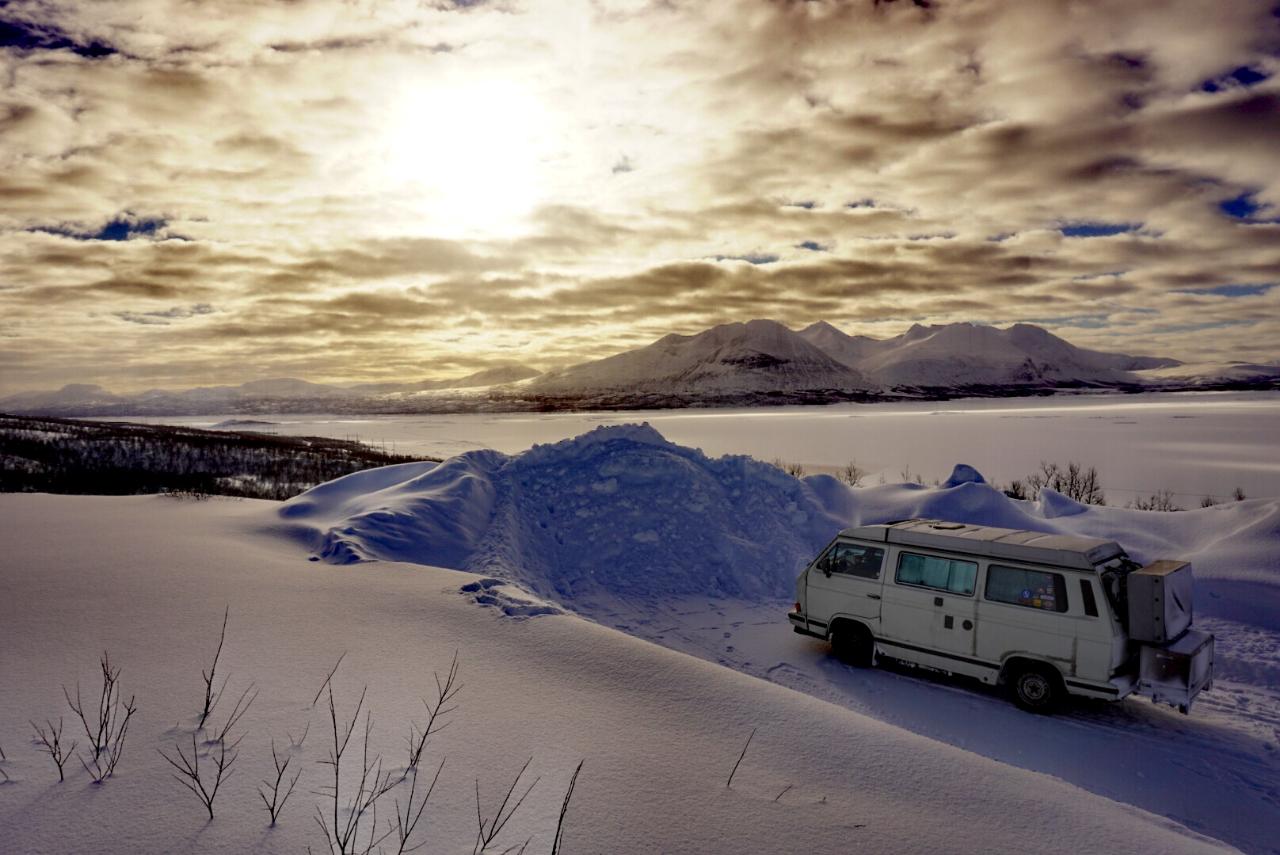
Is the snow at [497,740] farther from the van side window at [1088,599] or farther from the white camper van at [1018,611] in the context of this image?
the van side window at [1088,599]

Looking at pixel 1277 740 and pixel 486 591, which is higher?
pixel 486 591

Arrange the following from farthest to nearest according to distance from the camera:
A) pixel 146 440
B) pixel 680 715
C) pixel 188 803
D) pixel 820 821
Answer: pixel 146 440
pixel 680 715
pixel 820 821
pixel 188 803

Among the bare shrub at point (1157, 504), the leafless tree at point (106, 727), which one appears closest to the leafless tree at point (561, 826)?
the leafless tree at point (106, 727)

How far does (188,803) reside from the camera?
3.92 m

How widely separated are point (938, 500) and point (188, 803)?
60.5ft

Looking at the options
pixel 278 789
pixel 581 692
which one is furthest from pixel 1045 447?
pixel 278 789

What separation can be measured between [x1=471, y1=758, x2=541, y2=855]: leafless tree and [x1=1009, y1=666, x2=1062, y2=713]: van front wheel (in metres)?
7.87

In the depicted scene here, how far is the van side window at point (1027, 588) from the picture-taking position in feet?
28.7

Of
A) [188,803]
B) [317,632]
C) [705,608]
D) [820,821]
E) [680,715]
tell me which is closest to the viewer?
[188,803]

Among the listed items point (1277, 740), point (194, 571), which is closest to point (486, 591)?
point (194, 571)

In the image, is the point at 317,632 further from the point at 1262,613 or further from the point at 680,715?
the point at 1262,613

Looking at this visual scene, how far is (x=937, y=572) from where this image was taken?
9914 millimetres

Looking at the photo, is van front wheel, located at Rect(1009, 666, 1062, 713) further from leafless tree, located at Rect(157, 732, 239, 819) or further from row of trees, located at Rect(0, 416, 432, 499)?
row of trees, located at Rect(0, 416, 432, 499)

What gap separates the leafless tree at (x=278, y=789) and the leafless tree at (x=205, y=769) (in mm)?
258
